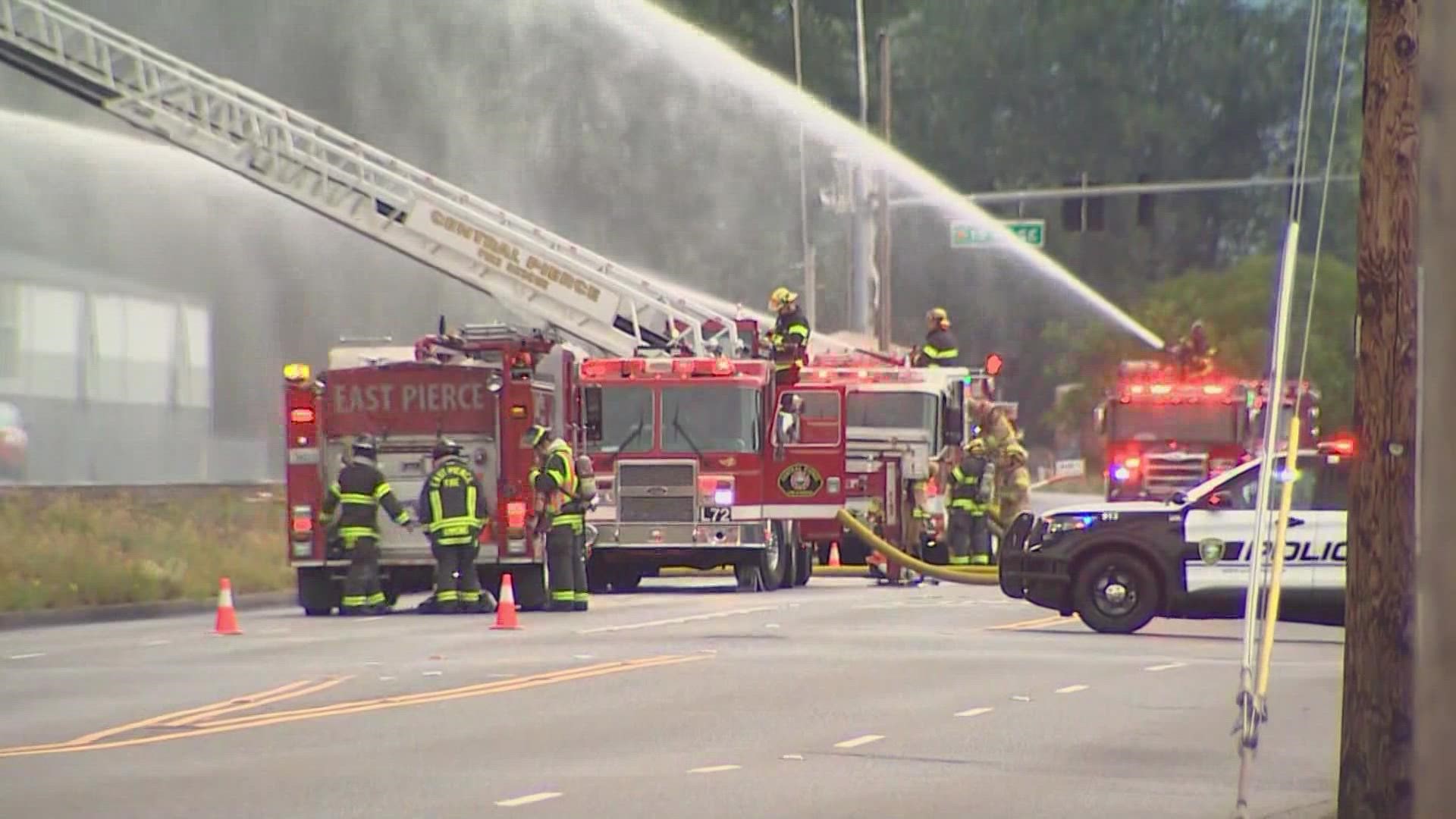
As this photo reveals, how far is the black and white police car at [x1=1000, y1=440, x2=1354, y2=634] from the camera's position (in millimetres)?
19109

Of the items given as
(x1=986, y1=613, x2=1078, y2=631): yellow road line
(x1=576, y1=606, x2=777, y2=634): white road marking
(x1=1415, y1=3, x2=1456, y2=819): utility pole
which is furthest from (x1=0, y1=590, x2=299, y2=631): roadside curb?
(x1=1415, y1=3, x2=1456, y2=819): utility pole

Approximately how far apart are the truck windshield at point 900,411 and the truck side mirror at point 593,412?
3617 millimetres

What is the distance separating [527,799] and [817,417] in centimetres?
1649

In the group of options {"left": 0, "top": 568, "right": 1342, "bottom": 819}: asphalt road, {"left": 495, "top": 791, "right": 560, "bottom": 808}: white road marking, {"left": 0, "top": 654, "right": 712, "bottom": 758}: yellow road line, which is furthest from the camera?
{"left": 0, "top": 654, "right": 712, "bottom": 758}: yellow road line

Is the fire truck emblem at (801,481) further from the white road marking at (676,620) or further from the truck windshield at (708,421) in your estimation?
the white road marking at (676,620)

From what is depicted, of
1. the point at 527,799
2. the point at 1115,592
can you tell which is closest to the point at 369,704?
the point at 527,799

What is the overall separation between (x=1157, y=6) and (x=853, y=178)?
143ft

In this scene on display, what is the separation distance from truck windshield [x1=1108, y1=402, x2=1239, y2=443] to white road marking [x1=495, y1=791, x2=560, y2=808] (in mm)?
24833

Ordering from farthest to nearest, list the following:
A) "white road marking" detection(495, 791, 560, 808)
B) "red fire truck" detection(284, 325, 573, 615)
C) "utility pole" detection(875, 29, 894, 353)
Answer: "utility pole" detection(875, 29, 894, 353) < "red fire truck" detection(284, 325, 573, 615) < "white road marking" detection(495, 791, 560, 808)

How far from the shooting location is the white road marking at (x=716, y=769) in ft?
38.0

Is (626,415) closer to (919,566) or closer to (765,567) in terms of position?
(765,567)

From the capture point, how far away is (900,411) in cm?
2859

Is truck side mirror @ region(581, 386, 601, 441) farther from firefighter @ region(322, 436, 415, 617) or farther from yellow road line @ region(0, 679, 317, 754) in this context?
yellow road line @ region(0, 679, 317, 754)

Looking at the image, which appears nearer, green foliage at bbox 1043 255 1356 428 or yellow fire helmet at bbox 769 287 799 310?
yellow fire helmet at bbox 769 287 799 310
